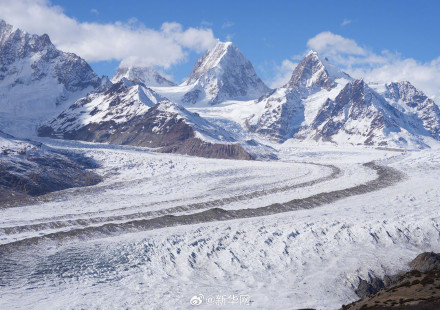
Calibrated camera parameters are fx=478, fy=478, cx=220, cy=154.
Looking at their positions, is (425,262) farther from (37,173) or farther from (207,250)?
(37,173)

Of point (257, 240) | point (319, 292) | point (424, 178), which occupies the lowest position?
point (319, 292)

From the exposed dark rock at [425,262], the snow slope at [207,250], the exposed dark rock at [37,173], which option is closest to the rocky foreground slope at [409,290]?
the exposed dark rock at [425,262]

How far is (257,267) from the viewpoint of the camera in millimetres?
43094

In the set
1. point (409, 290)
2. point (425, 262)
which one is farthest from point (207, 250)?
point (425, 262)

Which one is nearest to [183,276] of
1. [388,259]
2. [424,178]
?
[388,259]

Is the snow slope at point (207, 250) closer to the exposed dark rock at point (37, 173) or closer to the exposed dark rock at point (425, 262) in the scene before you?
the exposed dark rock at point (425, 262)

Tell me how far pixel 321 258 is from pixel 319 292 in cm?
708

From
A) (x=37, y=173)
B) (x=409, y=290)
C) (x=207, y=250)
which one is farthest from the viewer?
(x=37, y=173)

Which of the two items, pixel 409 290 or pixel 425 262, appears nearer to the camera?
pixel 409 290

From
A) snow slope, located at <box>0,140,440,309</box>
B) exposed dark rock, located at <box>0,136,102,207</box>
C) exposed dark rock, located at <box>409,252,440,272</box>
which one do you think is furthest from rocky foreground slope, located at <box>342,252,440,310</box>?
exposed dark rock, located at <box>0,136,102,207</box>

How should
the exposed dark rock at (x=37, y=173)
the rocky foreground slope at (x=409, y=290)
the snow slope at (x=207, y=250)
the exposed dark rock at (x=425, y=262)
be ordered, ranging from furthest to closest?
the exposed dark rock at (x=37, y=173) < the exposed dark rock at (x=425, y=262) < the snow slope at (x=207, y=250) < the rocky foreground slope at (x=409, y=290)

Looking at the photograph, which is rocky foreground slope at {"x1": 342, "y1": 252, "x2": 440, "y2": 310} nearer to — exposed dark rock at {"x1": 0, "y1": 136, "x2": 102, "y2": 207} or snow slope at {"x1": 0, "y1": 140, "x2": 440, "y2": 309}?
snow slope at {"x1": 0, "y1": 140, "x2": 440, "y2": 309}

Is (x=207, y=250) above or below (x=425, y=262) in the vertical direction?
above

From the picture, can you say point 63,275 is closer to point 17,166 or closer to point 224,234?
point 224,234
